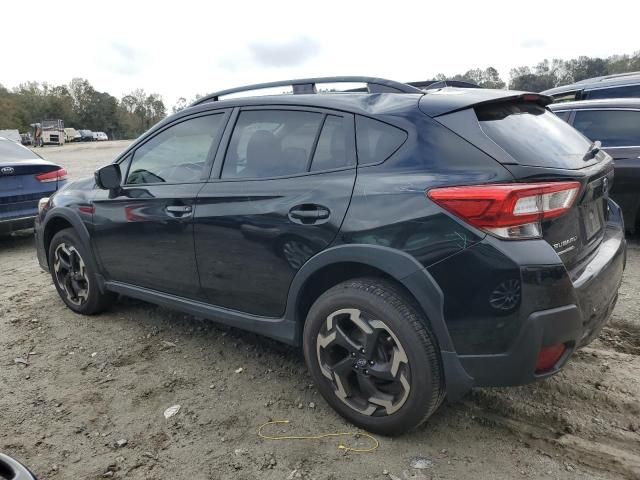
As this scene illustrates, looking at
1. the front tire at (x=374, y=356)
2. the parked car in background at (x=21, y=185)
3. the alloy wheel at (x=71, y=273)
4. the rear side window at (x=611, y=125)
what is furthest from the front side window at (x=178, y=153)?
the rear side window at (x=611, y=125)

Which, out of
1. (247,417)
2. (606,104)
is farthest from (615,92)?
(247,417)

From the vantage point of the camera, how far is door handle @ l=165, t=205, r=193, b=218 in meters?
3.28

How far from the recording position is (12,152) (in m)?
7.28

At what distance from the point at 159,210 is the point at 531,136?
2.35 m

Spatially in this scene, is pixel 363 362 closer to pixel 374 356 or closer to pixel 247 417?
pixel 374 356

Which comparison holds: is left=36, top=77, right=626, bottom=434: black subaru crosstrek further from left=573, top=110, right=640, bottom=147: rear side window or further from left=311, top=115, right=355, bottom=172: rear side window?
left=573, top=110, right=640, bottom=147: rear side window

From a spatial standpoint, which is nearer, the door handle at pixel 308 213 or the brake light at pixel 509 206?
the brake light at pixel 509 206

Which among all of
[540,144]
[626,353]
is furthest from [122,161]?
[626,353]

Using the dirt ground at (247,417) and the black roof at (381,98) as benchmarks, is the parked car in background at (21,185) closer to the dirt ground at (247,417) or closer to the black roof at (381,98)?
the dirt ground at (247,417)

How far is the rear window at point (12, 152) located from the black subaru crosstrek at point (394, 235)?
478 cm

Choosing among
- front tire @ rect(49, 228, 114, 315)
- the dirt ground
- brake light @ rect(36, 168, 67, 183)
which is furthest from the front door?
brake light @ rect(36, 168, 67, 183)

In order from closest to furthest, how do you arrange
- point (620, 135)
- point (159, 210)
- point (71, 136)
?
1. point (159, 210)
2. point (620, 135)
3. point (71, 136)

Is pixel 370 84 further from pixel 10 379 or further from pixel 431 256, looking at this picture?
pixel 10 379

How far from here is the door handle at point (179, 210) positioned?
3.28m
